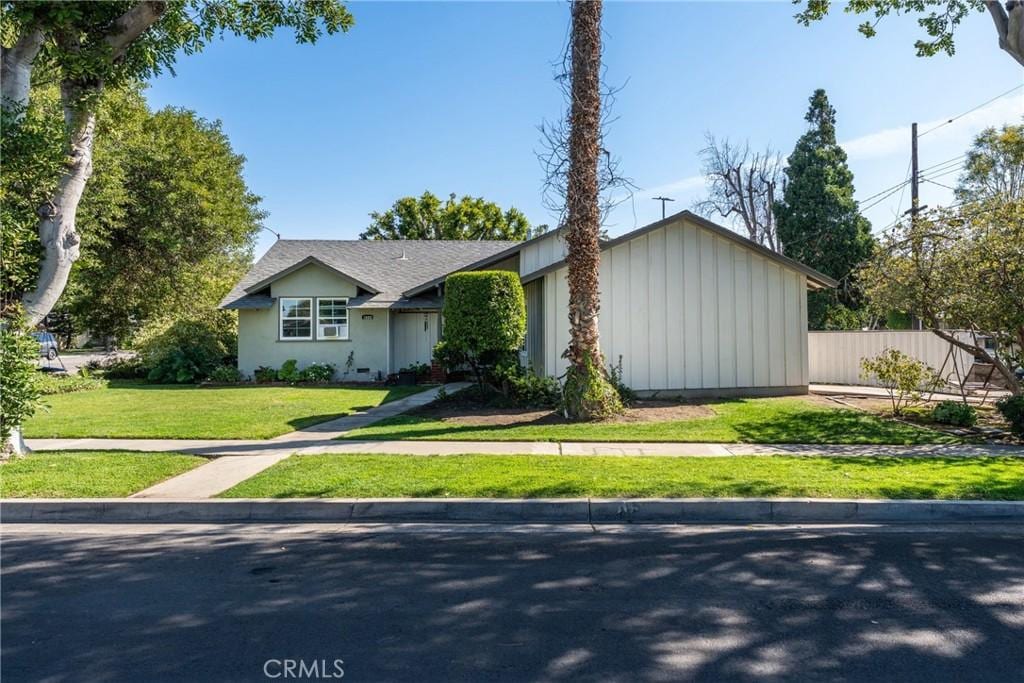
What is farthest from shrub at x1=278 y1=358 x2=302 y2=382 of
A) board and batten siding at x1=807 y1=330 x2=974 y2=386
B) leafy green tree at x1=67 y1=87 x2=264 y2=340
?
board and batten siding at x1=807 y1=330 x2=974 y2=386

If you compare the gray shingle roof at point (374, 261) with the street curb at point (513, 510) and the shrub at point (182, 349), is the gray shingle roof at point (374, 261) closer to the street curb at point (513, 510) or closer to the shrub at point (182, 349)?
the shrub at point (182, 349)

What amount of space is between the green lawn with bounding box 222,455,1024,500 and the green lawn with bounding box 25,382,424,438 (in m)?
3.71

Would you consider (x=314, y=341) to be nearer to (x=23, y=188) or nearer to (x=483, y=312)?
(x=483, y=312)

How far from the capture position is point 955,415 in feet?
37.5

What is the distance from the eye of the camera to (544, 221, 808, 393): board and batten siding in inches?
603

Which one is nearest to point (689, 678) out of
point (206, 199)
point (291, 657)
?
point (291, 657)

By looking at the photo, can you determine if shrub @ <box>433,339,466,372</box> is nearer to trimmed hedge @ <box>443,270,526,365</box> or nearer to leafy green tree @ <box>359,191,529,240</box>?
trimmed hedge @ <box>443,270,526,365</box>

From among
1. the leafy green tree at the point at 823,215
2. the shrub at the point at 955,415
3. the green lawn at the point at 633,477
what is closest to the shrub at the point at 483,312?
the green lawn at the point at 633,477

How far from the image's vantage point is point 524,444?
995 cm

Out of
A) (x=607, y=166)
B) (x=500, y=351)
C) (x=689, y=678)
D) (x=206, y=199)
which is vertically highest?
(x=206, y=199)

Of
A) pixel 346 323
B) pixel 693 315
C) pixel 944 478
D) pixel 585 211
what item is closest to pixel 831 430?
pixel 944 478

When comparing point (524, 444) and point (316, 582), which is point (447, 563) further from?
point (524, 444)

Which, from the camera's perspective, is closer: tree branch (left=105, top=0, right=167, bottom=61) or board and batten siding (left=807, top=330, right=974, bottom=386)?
tree branch (left=105, top=0, right=167, bottom=61)

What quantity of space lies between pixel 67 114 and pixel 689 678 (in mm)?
10892
